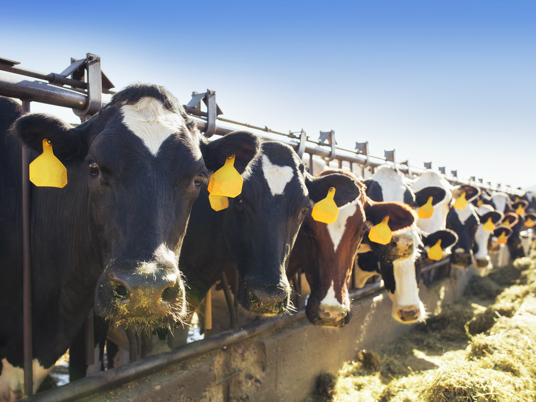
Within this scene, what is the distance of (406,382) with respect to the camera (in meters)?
3.70

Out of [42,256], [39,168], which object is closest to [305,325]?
[42,256]

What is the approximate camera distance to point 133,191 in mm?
1631

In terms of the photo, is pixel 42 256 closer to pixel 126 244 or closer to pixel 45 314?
pixel 45 314

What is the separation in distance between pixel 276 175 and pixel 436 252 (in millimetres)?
3338

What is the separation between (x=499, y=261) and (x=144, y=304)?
1361cm

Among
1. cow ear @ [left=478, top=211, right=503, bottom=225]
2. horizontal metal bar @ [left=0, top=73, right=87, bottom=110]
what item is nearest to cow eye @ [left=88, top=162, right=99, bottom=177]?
horizontal metal bar @ [left=0, top=73, right=87, bottom=110]

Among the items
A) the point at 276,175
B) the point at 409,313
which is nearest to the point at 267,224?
the point at 276,175

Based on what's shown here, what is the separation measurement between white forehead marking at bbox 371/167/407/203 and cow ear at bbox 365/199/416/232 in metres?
1.40

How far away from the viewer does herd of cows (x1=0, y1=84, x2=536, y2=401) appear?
5.09 feet

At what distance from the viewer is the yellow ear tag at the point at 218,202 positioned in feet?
8.53

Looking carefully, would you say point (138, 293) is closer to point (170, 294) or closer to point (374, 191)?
point (170, 294)

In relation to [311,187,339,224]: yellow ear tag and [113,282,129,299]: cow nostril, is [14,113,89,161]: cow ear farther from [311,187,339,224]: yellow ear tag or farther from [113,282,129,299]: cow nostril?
[311,187,339,224]: yellow ear tag

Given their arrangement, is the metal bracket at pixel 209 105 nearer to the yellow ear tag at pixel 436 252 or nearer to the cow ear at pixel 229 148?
the cow ear at pixel 229 148

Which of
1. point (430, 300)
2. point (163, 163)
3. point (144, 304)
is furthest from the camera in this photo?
point (430, 300)
